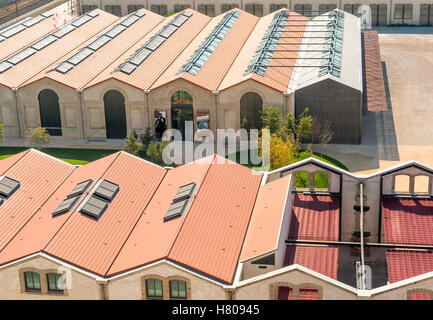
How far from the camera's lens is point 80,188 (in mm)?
58000

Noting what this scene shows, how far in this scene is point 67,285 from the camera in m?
47.8

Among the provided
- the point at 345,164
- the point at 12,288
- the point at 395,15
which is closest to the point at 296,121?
the point at 345,164

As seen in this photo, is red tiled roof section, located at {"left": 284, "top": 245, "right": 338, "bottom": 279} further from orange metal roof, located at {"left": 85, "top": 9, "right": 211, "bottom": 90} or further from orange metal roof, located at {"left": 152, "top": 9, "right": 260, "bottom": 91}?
orange metal roof, located at {"left": 85, "top": 9, "right": 211, "bottom": 90}

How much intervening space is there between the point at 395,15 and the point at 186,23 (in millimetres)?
41514

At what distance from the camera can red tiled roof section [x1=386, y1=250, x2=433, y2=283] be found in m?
49.8

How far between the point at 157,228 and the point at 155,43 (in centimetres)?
5118

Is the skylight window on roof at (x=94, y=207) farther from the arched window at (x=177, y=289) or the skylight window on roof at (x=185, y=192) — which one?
the arched window at (x=177, y=289)

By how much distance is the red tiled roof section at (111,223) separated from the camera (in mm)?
49438

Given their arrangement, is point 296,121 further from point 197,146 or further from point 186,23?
point 186,23

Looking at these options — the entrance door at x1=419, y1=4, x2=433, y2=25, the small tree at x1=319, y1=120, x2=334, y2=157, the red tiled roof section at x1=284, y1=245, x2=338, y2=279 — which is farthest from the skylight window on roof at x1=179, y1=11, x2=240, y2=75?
the red tiled roof section at x1=284, y1=245, x2=338, y2=279

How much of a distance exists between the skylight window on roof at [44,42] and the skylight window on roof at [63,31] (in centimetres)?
116

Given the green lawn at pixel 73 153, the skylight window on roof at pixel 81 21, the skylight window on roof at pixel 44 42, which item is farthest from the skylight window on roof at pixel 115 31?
the green lawn at pixel 73 153

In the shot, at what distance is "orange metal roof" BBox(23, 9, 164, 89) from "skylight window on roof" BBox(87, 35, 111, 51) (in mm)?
502

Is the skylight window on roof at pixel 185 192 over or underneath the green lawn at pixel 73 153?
over
